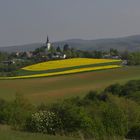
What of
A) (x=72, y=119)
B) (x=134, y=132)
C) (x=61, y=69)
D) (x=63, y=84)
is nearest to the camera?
(x=134, y=132)

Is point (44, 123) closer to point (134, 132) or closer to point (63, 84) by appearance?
point (134, 132)

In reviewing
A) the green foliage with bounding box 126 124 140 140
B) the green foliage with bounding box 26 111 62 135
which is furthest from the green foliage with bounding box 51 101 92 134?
the green foliage with bounding box 126 124 140 140

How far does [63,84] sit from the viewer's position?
52469 mm

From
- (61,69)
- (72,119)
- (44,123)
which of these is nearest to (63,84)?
(61,69)

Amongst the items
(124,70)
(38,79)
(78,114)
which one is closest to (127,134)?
(78,114)

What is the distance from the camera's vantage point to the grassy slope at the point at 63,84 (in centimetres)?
4494

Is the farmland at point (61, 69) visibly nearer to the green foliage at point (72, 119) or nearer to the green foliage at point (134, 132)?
the green foliage at point (72, 119)

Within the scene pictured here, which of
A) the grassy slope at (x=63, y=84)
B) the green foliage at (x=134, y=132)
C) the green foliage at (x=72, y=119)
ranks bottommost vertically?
the grassy slope at (x=63, y=84)

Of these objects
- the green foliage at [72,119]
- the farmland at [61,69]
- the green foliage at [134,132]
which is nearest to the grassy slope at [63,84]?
the farmland at [61,69]

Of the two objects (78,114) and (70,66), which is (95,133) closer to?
(78,114)

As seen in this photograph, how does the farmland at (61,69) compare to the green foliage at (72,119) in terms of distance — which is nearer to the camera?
the green foliage at (72,119)

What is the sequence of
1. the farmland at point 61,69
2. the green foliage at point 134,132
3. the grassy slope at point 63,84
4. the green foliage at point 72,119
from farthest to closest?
1. the farmland at point 61,69
2. the grassy slope at point 63,84
3. the green foliage at point 72,119
4. the green foliage at point 134,132

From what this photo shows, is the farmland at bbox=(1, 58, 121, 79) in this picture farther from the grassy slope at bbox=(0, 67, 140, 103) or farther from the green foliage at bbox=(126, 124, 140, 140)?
the green foliage at bbox=(126, 124, 140, 140)

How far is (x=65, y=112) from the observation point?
16.1 meters
